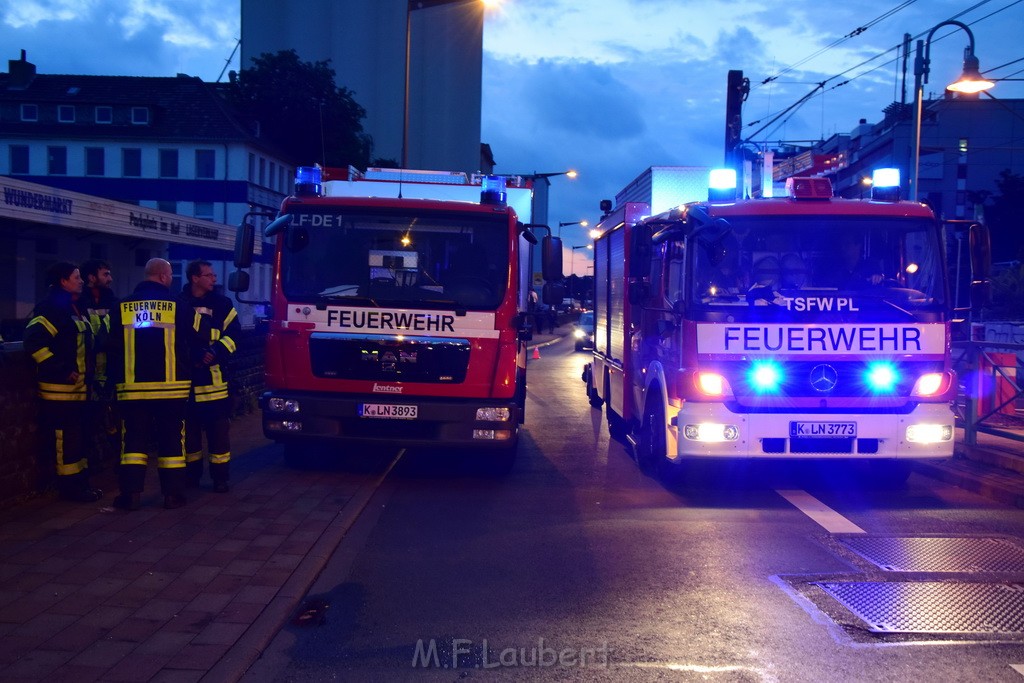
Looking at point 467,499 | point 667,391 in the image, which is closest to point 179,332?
point 467,499

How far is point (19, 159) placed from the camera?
2100 inches

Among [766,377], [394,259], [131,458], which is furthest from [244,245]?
[766,377]

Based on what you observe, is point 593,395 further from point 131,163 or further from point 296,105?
point 296,105

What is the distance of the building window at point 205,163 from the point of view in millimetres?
52562

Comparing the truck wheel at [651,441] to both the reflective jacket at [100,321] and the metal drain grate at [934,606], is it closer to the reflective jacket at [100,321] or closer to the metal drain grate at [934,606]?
the metal drain grate at [934,606]

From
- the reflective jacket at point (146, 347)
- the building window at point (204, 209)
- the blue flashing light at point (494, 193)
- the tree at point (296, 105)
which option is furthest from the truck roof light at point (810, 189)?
the tree at point (296, 105)

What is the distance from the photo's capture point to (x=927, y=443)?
8914 mm

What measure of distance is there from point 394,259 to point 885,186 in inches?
192

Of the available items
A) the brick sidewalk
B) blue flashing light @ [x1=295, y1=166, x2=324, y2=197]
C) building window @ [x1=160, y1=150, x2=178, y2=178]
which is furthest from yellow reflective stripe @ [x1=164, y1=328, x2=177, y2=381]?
building window @ [x1=160, y1=150, x2=178, y2=178]

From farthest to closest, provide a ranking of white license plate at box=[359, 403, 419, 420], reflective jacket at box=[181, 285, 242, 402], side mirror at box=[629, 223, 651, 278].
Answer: side mirror at box=[629, 223, 651, 278]
white license plate at box=[359, 403, 419, 420]
reflective jacket at box=[181, 285, 242, 402]

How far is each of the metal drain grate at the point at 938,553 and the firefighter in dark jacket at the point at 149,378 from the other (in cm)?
520

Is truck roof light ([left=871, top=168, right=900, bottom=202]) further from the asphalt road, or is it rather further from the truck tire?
the truck tire

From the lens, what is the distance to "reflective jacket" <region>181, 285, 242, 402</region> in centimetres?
825

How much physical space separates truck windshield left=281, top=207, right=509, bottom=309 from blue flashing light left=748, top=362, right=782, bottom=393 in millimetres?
2513
